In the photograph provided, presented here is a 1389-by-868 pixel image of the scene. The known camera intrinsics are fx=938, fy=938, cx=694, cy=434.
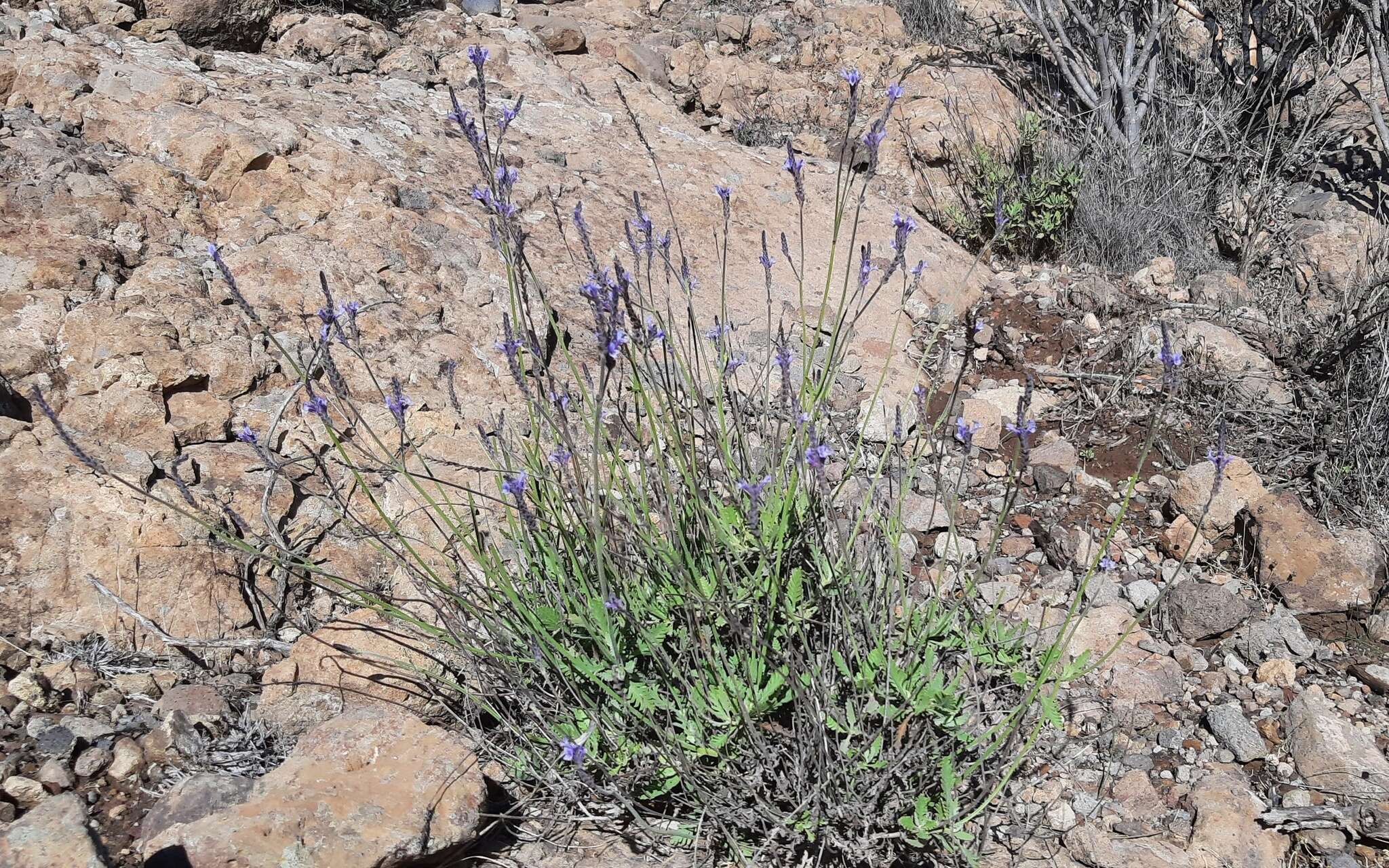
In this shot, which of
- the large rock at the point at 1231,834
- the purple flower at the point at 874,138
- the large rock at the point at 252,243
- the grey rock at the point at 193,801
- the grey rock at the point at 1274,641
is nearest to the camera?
the grey rock at the point at 193,801

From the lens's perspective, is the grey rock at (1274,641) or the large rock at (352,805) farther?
the grey rock at (1274,641)

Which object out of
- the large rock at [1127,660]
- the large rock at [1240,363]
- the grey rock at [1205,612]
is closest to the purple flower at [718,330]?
the large rock at [1127,660]

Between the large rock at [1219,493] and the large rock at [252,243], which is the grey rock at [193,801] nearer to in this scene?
the large rock at [252,243]

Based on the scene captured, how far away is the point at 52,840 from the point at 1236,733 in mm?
2586

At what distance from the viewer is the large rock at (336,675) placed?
7.14 feet

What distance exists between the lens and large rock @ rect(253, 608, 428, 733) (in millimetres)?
2178

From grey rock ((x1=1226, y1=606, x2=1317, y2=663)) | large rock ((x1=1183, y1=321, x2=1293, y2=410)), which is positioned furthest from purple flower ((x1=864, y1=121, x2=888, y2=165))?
large rock ((x1=1183, y1=321, x2=1293, y2=410))

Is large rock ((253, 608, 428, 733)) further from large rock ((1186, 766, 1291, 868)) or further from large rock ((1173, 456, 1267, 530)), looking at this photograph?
large rock ((1173, 456, 1267, 530))

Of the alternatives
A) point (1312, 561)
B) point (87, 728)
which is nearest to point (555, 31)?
point (87, 728)

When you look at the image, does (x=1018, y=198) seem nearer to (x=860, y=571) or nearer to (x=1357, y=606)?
(x=1357, y=606)

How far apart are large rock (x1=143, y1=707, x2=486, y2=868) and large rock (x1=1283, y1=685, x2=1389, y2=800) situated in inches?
77.1

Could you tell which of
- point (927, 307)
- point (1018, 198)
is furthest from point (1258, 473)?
point (1018, 198)

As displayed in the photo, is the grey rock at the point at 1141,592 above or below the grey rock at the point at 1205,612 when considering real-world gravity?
below

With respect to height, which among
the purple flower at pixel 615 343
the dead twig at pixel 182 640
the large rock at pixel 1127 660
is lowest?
the dead twig at pixel 182 640
